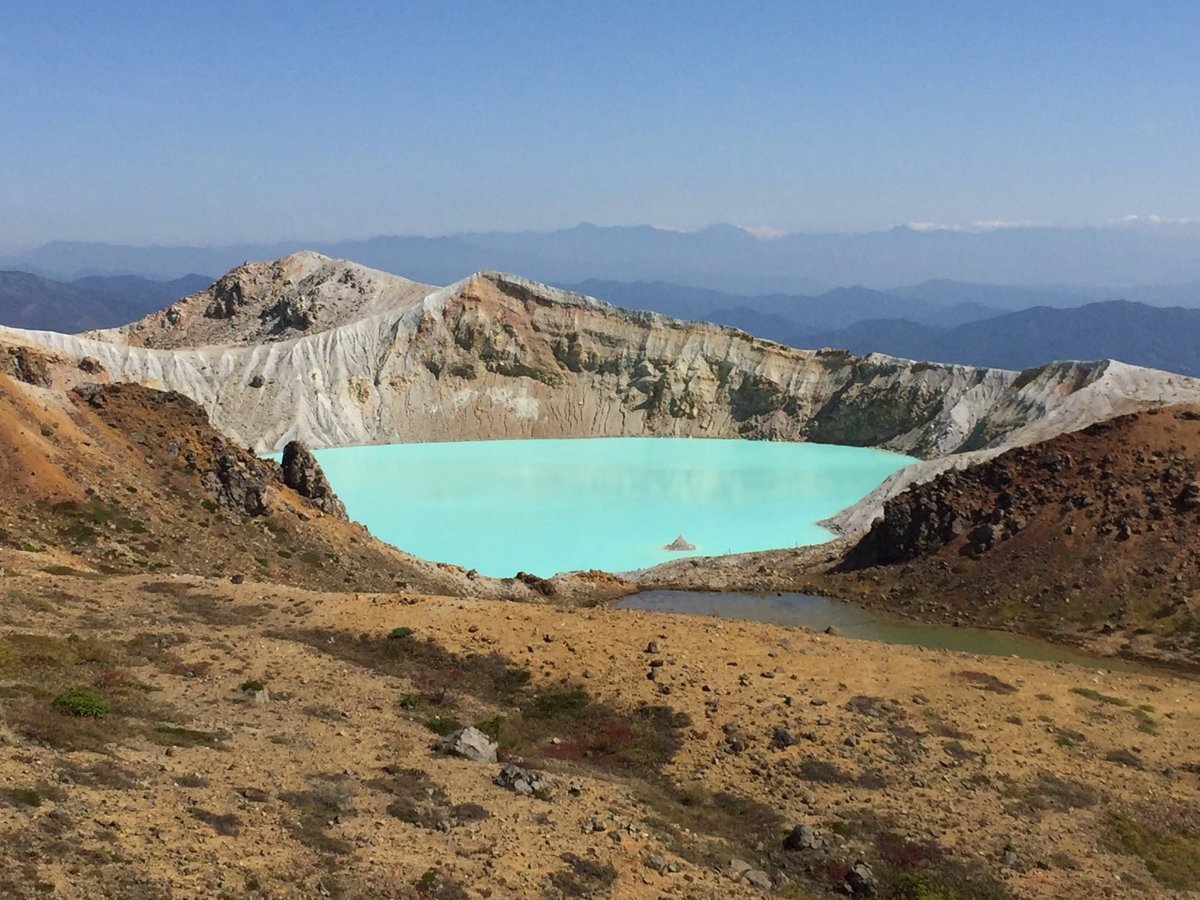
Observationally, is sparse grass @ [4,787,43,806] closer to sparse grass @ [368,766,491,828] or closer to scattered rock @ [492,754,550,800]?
sparse grass @ [368,766,491,828]

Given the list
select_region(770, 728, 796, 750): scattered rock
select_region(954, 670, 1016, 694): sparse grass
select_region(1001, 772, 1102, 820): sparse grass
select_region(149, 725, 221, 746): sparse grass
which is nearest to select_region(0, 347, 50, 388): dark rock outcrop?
select_region(149, 725, 221, 746): sparse grass

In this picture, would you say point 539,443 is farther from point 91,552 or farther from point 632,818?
point 632,818

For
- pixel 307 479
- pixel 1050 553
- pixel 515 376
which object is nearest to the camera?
pixel 1050 553

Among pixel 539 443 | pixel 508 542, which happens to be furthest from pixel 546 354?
pixel 508 542

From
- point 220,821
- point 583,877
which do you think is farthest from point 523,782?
point 220,821

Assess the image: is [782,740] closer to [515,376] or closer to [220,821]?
[220,821]
